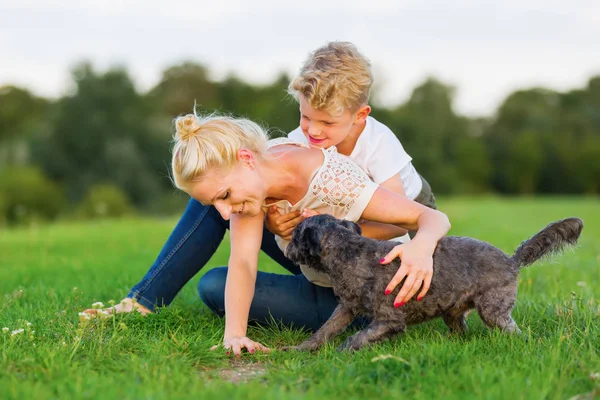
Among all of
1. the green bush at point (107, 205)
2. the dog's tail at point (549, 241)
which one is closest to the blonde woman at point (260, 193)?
the dog's tail at point (549, 241)

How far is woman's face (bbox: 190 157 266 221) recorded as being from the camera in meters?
4.08

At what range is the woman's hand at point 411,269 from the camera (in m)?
3.80

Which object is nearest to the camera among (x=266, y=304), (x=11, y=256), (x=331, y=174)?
(x=331, y=174)

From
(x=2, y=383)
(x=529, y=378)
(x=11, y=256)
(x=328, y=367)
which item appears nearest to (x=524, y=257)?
(x=529, y=378)

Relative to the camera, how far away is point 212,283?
4766 mm

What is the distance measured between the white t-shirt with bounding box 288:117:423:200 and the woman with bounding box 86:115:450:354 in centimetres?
41

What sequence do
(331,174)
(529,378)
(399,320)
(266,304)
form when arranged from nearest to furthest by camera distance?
(529,378)
(399,320)
(331,174)
(266,304)

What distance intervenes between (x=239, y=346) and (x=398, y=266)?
3.79 ft

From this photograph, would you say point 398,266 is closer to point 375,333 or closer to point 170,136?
point 375,333

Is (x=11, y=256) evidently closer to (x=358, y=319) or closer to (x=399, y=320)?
(x=358, y=319)

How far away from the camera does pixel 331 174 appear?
4.19m

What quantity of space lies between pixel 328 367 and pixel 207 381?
2.25ft

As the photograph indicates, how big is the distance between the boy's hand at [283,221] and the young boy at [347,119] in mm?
11

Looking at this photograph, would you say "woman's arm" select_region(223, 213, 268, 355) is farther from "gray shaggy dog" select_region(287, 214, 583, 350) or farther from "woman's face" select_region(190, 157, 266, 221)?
"gray shaggy dog" select_region(287, 214, 583, 350)
